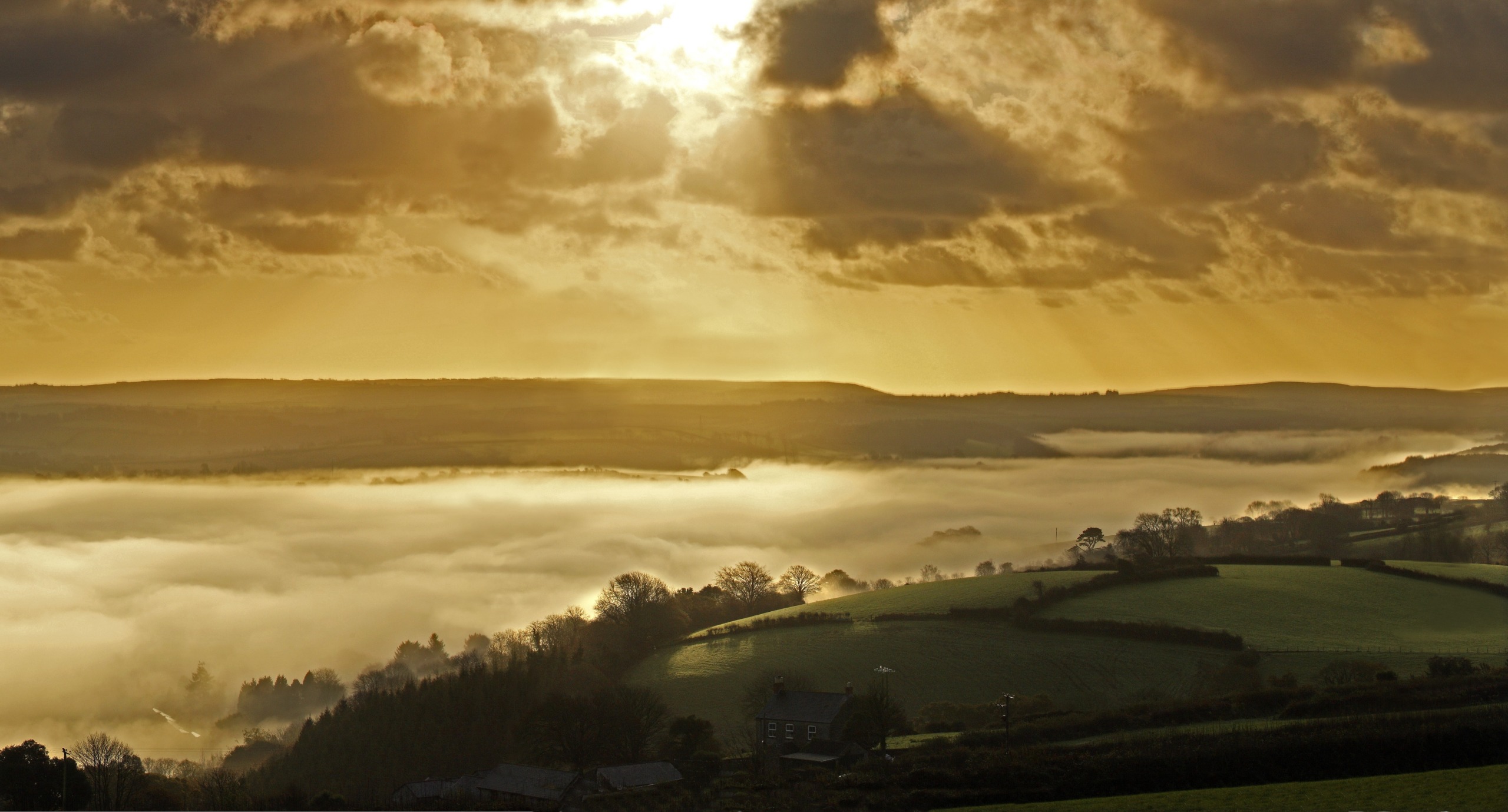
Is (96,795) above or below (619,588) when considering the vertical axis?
below

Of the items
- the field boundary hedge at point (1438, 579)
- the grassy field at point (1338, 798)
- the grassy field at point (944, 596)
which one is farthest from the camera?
the grassy field at point (944, 596)

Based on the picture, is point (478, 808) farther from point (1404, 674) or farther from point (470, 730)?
point (1404, 674)

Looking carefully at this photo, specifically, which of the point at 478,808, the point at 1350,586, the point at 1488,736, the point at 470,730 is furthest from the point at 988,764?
the point at 1350,586

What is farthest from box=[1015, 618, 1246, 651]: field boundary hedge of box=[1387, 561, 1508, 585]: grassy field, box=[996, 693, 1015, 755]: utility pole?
box=[1387, 561, 1508, 585]: grassy field

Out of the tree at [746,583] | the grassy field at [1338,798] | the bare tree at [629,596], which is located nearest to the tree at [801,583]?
the tree at [746,583]

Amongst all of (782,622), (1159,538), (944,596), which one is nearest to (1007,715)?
(782,622)

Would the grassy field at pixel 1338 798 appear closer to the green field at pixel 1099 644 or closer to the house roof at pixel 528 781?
the house roof at pixel 528 781

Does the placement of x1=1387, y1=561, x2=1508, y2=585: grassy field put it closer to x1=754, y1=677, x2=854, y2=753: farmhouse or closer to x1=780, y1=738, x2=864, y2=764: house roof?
x1=754, y1=677, x2=854, y2=753: farmhouse
